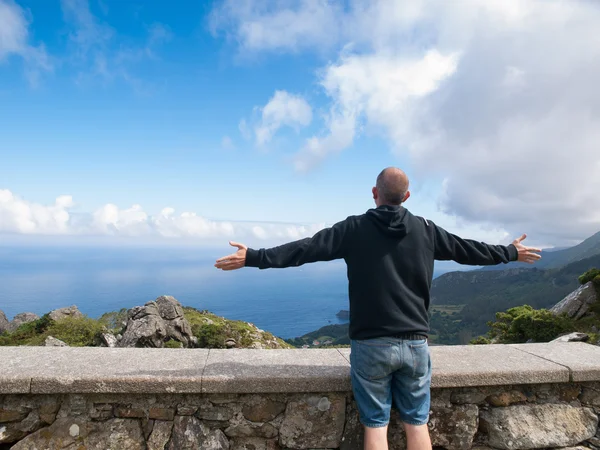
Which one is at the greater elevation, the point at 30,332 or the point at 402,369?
the point at 402,369

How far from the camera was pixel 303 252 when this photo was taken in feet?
8.55

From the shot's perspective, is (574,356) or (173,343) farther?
(173,343)

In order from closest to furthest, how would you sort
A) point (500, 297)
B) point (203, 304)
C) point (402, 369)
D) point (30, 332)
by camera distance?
point (402, 369) < point (30, 332) < point (500, 297) < point (203, 304)

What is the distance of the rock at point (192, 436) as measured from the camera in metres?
2.85

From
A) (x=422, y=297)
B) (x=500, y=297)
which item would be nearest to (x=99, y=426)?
(x=422, y=297)

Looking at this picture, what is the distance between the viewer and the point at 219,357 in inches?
129

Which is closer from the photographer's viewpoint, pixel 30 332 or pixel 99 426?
pixel 99 426

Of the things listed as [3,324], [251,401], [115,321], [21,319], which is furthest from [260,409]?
[3,324]

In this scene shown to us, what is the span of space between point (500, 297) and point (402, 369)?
119872mm

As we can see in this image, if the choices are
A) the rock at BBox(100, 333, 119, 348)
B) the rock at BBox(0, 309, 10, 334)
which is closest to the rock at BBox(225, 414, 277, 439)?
the rock at BBox(100, 333, 119, 348)

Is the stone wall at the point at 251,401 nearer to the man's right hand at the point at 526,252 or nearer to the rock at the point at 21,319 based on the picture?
the man's right hand at the point at 526,252

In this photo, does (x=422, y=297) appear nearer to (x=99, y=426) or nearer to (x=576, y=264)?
(x=99, y=426)

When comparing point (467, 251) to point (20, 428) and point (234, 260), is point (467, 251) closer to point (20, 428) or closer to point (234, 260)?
point (234, 260)

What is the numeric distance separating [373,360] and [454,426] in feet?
4.18
